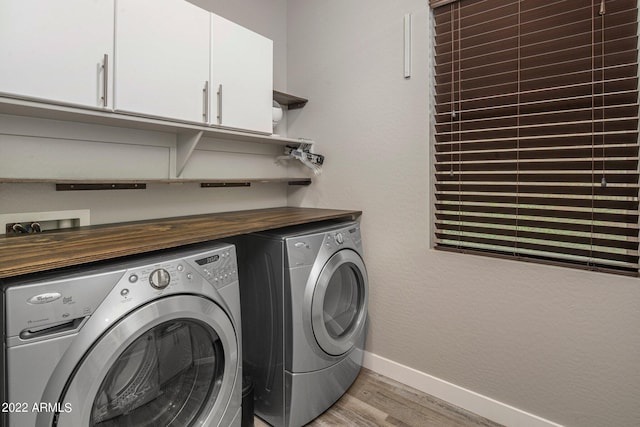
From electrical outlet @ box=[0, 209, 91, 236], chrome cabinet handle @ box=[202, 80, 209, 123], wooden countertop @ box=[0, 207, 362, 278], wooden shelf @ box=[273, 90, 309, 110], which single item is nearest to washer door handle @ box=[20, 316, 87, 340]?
wooden countertop @ box=[0, 207, 362, 278]

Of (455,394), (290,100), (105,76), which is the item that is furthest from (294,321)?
(290,100)

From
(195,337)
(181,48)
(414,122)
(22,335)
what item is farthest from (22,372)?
(414,122)

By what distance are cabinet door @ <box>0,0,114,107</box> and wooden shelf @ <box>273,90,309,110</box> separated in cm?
105

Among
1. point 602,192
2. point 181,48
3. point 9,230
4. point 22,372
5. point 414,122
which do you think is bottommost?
point 22,372

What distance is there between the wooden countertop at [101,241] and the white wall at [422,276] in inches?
25.7

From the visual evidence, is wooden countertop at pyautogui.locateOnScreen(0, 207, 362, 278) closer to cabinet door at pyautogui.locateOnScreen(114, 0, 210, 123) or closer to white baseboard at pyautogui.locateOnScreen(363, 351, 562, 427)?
cabinet door at pyautogui.locateOnScreen(114, 0, 210, 123)

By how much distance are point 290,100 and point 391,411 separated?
6.57ft

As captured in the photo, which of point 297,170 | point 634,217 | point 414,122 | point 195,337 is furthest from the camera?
point 297,170

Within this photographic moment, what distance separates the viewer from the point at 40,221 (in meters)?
1.37

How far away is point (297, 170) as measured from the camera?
2.47m

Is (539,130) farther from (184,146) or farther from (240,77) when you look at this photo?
(184,146)

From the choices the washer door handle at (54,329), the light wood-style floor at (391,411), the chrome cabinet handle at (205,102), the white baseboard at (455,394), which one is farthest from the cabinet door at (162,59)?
the white baseboard at (455,394)

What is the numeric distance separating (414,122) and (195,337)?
1.52m

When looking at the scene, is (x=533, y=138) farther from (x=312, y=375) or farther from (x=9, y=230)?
(x=9, y=230)
